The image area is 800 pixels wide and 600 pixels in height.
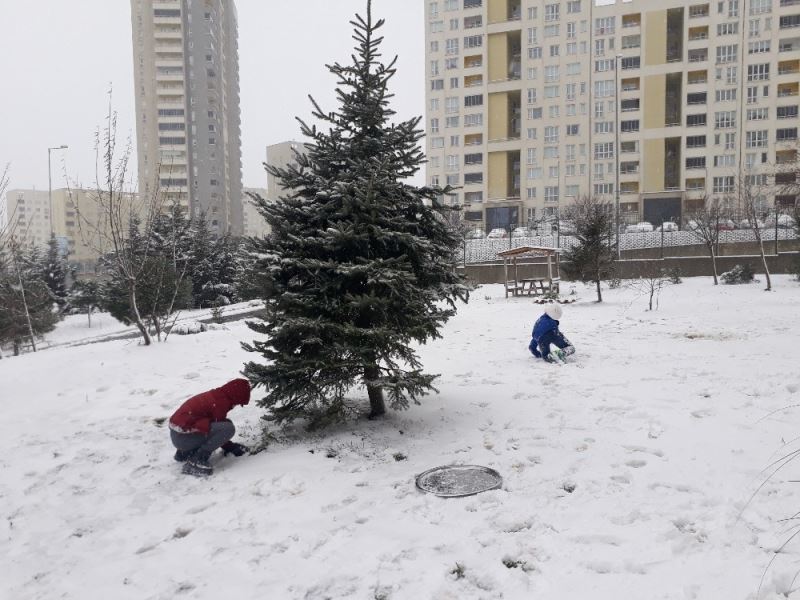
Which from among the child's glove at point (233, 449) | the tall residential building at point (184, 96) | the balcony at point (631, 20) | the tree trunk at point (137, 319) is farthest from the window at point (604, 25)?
the child's glove at point (233, 449)

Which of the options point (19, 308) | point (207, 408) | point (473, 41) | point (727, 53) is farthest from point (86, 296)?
point (727, 53)

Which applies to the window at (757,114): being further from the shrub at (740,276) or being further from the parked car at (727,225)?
the shrub at (740,276)

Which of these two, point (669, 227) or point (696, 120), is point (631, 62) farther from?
point (669, 227)

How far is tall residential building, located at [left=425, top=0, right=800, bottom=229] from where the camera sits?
53.5m

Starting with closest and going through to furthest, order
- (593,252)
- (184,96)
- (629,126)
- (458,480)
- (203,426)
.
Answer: (458,480), (203,426), (593,252), (629,126), (184,96)

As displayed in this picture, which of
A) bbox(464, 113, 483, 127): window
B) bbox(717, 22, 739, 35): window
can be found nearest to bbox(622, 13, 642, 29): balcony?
bbox(717, 22, 739, 35): window

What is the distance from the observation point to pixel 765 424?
16.6 ft

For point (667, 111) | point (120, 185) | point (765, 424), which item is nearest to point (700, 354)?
point (765, 424)

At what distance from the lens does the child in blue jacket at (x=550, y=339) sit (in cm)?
870

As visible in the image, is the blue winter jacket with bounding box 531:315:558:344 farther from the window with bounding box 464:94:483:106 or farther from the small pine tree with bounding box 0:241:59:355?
the window with bounding box 464:94:483:106

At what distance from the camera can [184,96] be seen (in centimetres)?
7625

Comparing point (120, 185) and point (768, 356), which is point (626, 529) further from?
point (120, 185)

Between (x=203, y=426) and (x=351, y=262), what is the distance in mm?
2154

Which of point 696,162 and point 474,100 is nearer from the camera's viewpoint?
point 696,162
